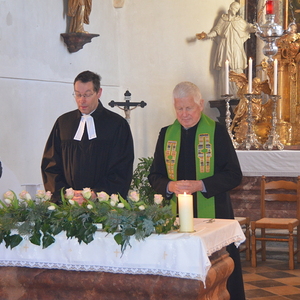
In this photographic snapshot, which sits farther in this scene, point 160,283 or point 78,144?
point 78,144

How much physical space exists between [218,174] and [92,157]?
0.84m

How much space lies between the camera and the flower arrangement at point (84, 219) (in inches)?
114

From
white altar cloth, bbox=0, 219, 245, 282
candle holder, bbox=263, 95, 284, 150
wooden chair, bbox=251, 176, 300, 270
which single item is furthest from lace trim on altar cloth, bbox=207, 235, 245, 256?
candle holder, bbox=263, 95, 284, 150

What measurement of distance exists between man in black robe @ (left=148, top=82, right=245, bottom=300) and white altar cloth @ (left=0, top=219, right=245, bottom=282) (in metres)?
0.67

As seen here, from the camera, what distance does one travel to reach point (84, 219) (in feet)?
9.82

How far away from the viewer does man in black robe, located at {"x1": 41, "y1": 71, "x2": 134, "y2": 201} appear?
396cm

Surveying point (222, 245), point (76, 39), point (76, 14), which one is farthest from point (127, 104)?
point (222, 245)

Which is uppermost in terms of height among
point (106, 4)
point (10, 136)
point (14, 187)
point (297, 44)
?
point (106, 4)

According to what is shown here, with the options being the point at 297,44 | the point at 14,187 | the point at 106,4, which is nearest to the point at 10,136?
the point at 14,187

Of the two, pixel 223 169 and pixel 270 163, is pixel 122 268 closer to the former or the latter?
pixel 223 169

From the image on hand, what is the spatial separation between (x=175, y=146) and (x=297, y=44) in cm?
549

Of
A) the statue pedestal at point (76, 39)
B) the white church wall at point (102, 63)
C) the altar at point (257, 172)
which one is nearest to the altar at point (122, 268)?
the white church wall at point (102, 63)

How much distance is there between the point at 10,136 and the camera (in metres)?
7.48

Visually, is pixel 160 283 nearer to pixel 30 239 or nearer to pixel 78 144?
pixel 30 239
